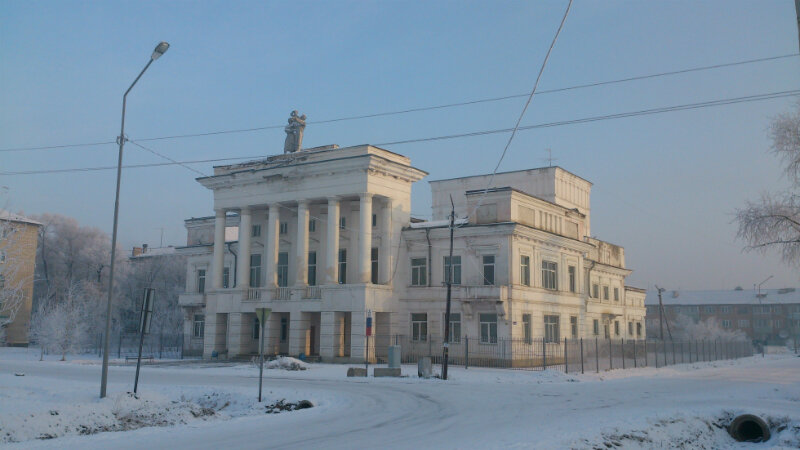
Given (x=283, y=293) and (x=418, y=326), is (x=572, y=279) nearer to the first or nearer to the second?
(x=418, y=326)

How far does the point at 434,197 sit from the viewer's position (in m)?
64.1

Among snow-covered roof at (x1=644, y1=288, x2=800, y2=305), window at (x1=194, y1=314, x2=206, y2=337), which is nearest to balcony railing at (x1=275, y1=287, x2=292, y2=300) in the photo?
window at (x1=194, y1=314, x2=206, y2=337)

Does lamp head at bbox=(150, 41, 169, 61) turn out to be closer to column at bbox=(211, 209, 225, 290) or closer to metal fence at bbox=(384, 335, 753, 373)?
metal fence at bbox=(384, 335, 753, 373)

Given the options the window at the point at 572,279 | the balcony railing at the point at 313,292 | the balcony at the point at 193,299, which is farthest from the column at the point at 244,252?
the window at the point at 572,279

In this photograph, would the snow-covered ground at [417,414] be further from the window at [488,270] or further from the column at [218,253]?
the column at [218,253]

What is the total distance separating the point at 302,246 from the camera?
1848 inches

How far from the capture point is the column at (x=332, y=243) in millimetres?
45250

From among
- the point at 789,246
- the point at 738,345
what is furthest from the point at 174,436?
the point at 738,345

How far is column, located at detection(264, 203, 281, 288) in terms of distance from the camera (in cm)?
4816

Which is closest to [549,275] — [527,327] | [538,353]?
[527,327]

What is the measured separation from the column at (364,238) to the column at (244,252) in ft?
32.6

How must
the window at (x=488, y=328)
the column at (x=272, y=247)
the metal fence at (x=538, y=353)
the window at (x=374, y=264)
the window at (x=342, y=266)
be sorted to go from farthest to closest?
the window at (x=342, y=266) → the column at (x=272, y=247) → the window at (x=374, y=264) → the window at (x=488, y=328) → the metal fence at (x=538, y=353)

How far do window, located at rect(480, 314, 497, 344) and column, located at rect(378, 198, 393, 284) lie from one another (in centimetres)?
710

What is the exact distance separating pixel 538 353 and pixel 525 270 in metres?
5.57
